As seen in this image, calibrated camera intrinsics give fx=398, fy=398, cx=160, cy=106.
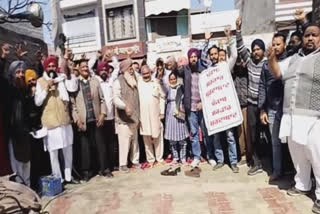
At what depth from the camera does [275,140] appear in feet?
17.7

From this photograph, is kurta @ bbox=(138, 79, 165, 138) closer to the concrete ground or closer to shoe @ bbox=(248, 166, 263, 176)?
the concrete ground

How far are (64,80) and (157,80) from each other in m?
1.71

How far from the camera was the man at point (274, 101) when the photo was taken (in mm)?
5161

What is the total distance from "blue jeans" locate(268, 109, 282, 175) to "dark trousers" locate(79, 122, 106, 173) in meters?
2.58

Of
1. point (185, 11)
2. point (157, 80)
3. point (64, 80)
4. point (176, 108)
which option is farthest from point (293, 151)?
point (185, 11)

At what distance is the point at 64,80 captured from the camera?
5.69m

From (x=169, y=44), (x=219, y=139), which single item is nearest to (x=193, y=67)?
(x=219, y=139)

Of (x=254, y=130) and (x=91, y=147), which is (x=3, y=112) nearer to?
(x=91, y=147)

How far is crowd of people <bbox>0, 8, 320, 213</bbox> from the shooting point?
4.63 meters

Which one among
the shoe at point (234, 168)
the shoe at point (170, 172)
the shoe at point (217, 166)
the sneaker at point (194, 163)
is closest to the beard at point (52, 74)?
the shoe at point (170, 172)

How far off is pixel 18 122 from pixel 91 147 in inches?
59.1

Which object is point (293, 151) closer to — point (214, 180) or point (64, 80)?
point (214, 180)

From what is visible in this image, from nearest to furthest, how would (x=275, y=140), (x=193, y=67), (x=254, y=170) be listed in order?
(x=275, y=140), (x=254, y=170), (x=193, y=67)

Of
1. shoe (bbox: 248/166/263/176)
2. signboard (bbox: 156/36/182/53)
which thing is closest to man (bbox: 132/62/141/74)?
shoe (bbox: 248/166/263/176)
